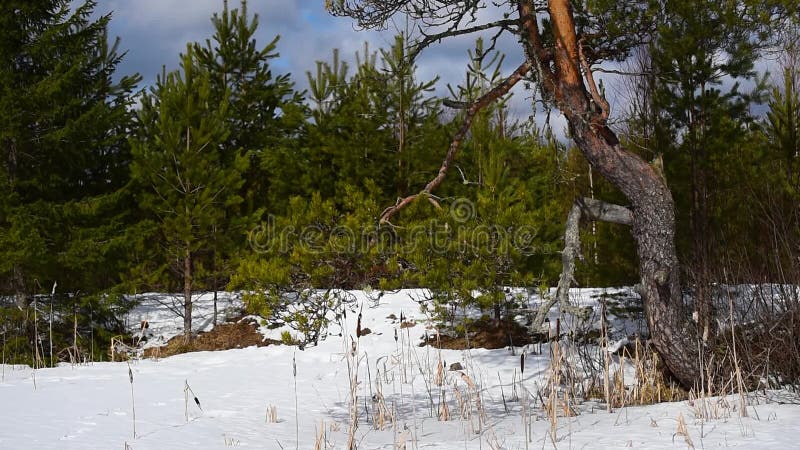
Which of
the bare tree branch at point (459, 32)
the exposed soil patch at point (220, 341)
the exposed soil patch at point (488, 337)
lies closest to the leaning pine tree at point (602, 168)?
the bare tree branch at point (459, 32)

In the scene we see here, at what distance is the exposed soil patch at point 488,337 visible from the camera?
28.8 ft

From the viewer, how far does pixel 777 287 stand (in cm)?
537

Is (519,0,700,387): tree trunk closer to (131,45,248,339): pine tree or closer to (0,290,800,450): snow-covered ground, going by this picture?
(0,290,800,450): snow-covered ground

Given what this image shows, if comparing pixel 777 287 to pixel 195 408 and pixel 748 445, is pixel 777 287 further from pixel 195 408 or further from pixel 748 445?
pixel 195 408

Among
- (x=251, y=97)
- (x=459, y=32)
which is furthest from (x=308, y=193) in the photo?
(x=459, y=32)

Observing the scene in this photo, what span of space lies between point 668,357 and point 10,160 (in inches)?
375

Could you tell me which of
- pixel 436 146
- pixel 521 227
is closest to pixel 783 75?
pixel 436 146

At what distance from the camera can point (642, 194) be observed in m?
5.51

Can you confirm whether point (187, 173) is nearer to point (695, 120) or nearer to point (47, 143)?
point (47, 143)

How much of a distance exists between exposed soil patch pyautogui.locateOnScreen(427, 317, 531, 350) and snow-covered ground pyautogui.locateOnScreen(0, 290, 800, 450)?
0.44m

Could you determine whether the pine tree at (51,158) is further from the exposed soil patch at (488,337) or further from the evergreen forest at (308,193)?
the exposed soil patch at (488,337)

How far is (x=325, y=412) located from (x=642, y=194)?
10.9 feet

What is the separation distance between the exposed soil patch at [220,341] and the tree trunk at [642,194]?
19.9 ft

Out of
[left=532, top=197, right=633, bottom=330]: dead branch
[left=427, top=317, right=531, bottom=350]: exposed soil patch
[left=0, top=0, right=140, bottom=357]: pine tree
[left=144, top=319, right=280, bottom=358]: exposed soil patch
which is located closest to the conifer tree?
[left=0, top=0, right=140, bottom=357]: pine tree
